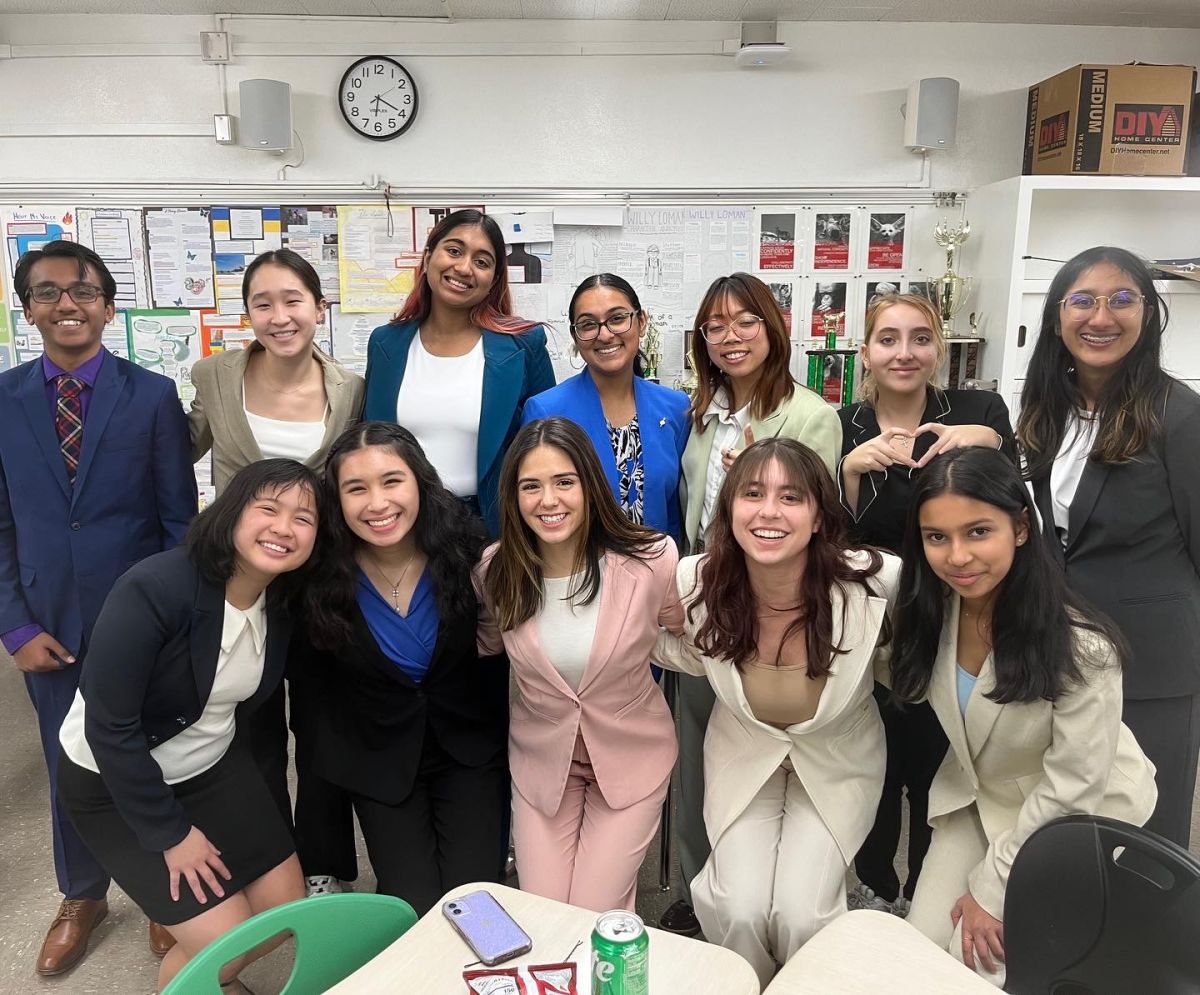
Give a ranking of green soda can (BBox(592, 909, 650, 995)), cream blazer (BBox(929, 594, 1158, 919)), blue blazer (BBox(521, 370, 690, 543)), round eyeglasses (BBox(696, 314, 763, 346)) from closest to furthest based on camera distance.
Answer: green soda can (BBox(592, 909, 650, 995)) → cream blazer (BBox(929, 594, 1158, 919)) → round eyeglasses (BBox(696, 314, 763, 346)) → blue blazer (BBox(521, 370, 690, 543))

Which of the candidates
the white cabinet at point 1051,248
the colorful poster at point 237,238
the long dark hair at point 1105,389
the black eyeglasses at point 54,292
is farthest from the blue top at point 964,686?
the colorful poster at point 237,238

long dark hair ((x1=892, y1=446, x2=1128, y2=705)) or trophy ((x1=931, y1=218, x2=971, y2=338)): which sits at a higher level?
trophy ((x1=931, y1=218, x2=971, y2=338))

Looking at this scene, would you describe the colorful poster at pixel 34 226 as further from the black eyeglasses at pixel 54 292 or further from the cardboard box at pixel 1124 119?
the cardboard box at pixel 1124 119

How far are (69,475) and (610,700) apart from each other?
1.41m

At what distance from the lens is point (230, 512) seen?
173 cm

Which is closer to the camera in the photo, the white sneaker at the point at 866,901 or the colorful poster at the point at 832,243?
the white sneaker at the point at 866,901

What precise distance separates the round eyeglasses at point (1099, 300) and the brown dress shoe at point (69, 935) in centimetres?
279

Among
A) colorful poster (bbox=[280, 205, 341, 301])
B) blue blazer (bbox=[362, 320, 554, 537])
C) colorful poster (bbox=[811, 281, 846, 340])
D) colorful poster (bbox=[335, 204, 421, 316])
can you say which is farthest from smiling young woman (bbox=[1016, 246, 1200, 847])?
colorful poster (bbox=[280, 205, 341, 301])

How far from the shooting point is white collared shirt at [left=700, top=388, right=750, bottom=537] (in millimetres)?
2201

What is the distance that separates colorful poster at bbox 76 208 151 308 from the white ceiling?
0.88 m

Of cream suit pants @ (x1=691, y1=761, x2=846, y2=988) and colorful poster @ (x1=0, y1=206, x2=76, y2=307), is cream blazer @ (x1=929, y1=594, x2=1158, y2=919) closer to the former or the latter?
cream suit pants @ (x1=691, y1=761, x2=846, y2=988)

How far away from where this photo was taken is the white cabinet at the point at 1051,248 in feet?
12.7

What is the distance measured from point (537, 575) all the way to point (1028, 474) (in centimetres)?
113

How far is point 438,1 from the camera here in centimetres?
376
